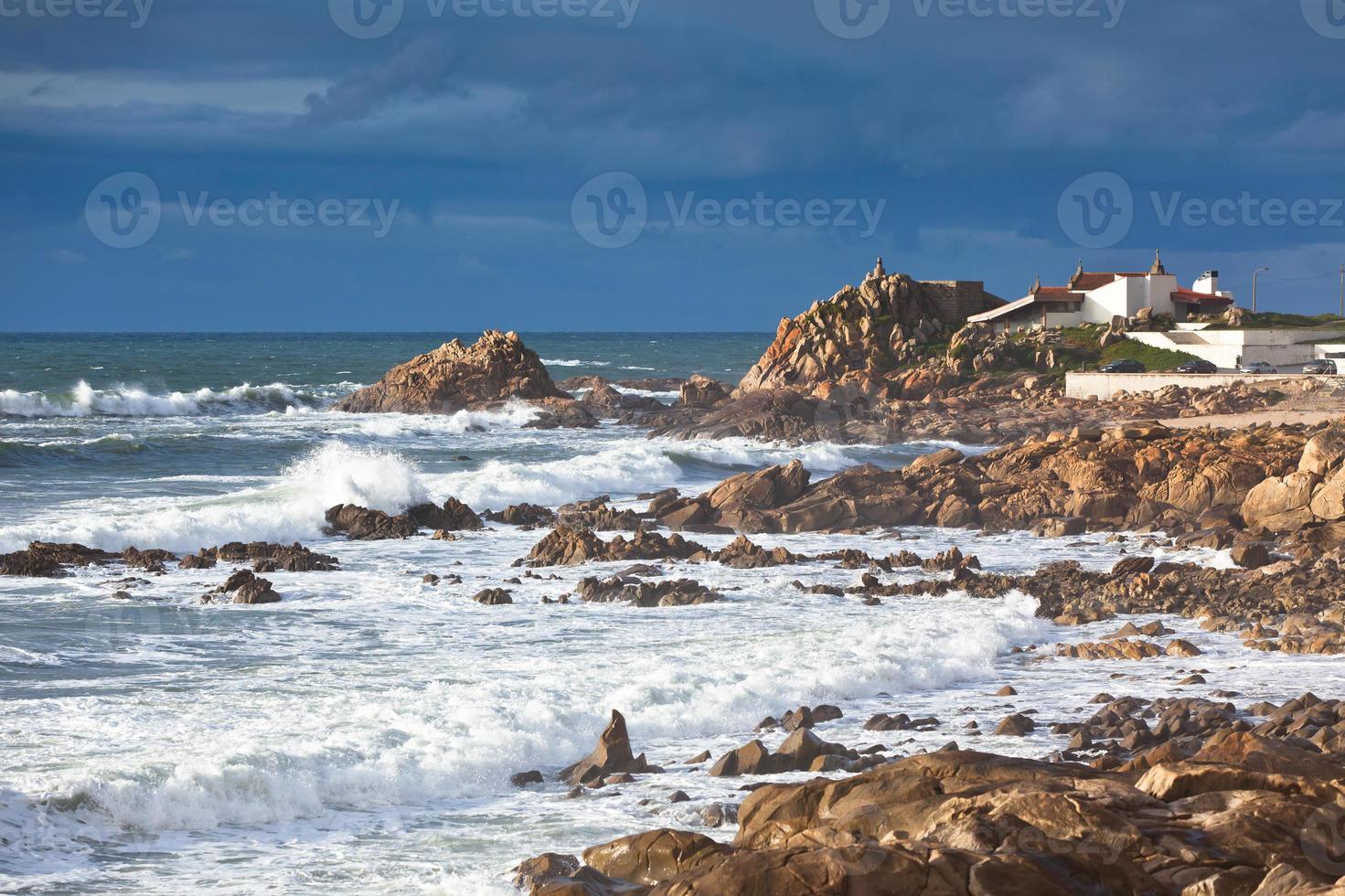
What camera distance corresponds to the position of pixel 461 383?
67.8m

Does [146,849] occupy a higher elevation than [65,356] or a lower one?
lower

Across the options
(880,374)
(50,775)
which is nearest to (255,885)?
(50,775)

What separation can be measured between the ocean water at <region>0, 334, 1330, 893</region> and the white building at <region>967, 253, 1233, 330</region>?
5271 centimetres

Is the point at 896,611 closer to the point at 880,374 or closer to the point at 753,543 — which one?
the point at 753,543

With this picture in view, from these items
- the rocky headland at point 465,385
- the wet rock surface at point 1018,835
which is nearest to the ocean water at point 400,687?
the wet rock surface at point 1018,835

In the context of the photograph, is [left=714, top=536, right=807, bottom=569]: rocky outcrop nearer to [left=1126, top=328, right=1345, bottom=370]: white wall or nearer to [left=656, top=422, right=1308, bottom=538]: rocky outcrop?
[left=656, top=422, right=1308, bottom=538]: rocky outcrop

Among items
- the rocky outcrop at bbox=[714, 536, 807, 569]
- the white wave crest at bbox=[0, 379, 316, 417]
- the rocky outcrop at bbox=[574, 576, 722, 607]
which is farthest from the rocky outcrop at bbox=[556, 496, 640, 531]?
the white wave crest at bbox=[0, 379, 316, 417]

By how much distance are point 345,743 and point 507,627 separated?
22.4 ft

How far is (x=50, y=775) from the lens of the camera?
42.8 feet

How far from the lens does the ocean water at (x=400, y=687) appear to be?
1216 centimetres

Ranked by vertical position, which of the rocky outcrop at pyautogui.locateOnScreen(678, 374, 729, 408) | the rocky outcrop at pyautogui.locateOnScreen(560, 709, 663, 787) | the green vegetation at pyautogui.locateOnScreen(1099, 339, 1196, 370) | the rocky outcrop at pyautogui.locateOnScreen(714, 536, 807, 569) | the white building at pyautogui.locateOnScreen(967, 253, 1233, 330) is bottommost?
the rocky outcrop at pyautogui.locateOnScreen(560, 709, 663, 787)

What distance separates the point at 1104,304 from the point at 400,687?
7200cm

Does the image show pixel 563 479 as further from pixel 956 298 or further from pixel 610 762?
pixel 956 298

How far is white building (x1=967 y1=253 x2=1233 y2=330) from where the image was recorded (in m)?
81.1
